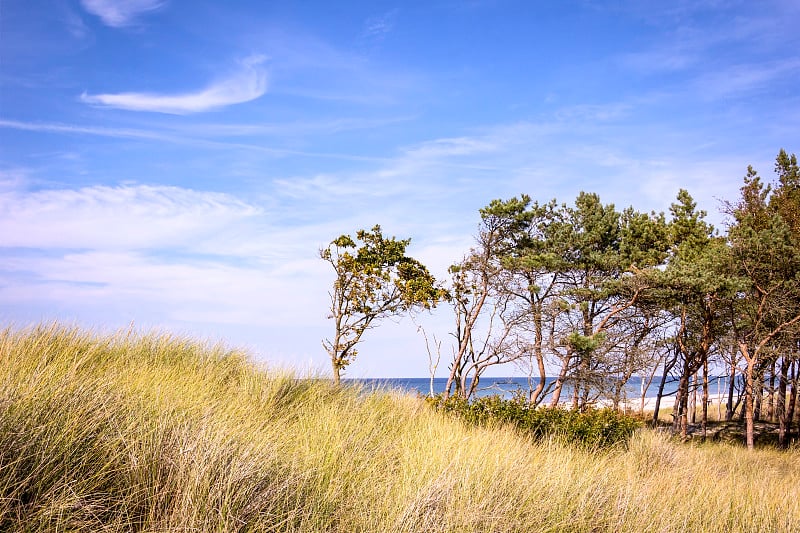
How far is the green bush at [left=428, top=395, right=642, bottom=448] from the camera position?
1059cm

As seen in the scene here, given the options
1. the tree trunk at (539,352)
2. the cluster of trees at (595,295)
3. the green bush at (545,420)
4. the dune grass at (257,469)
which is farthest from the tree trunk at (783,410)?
the dune grass at (257,469)

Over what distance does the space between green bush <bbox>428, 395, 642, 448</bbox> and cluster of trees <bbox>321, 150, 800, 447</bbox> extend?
4.96 metres

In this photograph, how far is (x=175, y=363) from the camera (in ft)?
28.5

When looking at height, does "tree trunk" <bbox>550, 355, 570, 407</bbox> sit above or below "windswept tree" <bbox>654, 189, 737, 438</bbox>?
below

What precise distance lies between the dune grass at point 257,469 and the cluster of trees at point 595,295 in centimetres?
928

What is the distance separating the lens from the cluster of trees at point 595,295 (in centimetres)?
1708

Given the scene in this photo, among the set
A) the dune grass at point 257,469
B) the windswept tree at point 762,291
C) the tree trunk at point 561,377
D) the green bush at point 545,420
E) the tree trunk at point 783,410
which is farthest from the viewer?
the tree trunk at point 783,410

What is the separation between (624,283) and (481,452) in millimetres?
12195

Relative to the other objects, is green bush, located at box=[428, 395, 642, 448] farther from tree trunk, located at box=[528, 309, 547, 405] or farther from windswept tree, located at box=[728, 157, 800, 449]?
windswept tree, located at box=[728, 157, 800, 449]

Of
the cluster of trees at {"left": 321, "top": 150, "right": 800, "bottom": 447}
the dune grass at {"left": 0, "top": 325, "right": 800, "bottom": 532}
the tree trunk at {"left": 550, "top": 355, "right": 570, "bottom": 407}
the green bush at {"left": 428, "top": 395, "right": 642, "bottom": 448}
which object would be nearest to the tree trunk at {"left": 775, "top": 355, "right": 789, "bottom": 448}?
the cluster of trees at {"left": 321, "top": 150, "right": 800, "bottom": 447}

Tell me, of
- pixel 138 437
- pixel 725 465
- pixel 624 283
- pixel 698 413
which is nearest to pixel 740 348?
pixel 624 283

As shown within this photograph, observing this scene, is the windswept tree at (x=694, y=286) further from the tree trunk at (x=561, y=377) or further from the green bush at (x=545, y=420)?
the green bush at (x=545, y=420)

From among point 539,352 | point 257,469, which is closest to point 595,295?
point 539,352

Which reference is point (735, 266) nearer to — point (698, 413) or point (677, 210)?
point (677, 210)
